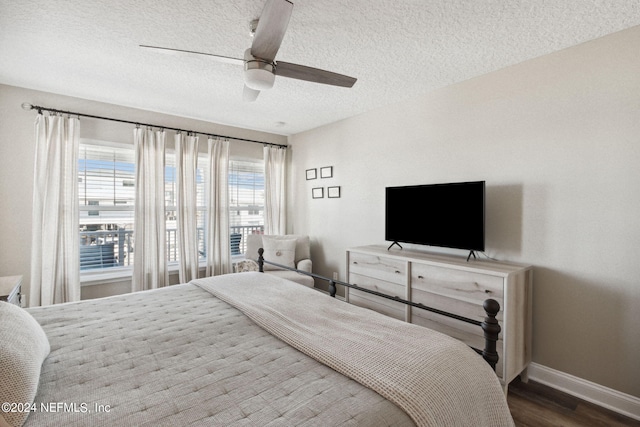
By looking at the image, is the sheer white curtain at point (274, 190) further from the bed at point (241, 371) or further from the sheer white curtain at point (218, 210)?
the bed at point (241, 371)

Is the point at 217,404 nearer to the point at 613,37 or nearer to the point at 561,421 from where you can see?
the point at 561,421

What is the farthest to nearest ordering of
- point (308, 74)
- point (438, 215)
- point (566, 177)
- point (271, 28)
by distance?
point (438, 215), point (566, 177), point (308, 74), point (271, 28)

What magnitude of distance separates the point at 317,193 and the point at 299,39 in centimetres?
254

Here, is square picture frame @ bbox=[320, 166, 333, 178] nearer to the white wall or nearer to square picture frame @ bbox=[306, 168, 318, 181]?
square picture frame @ bbox=[306, 168, 318, 181]

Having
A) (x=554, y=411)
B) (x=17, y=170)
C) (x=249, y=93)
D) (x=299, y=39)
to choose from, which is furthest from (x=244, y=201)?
(x=554, y=411)

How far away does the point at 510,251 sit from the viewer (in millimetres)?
2539

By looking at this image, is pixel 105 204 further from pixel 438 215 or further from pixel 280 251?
pixel 438 215

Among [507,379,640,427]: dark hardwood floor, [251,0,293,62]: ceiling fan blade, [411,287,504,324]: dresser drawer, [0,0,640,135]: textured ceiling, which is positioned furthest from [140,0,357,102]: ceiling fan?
[507,379,640,427]: dark hardwood floor

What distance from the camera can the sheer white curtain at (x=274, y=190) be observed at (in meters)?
4.77

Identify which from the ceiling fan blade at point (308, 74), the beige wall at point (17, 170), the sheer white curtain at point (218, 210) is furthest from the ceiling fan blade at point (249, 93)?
the beige wall at point (17, 170)

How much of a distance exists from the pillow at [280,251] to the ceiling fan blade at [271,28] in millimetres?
2778

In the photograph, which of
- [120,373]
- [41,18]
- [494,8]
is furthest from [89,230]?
[494,8]

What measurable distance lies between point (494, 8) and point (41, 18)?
9.14 feet

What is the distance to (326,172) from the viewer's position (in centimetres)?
434
